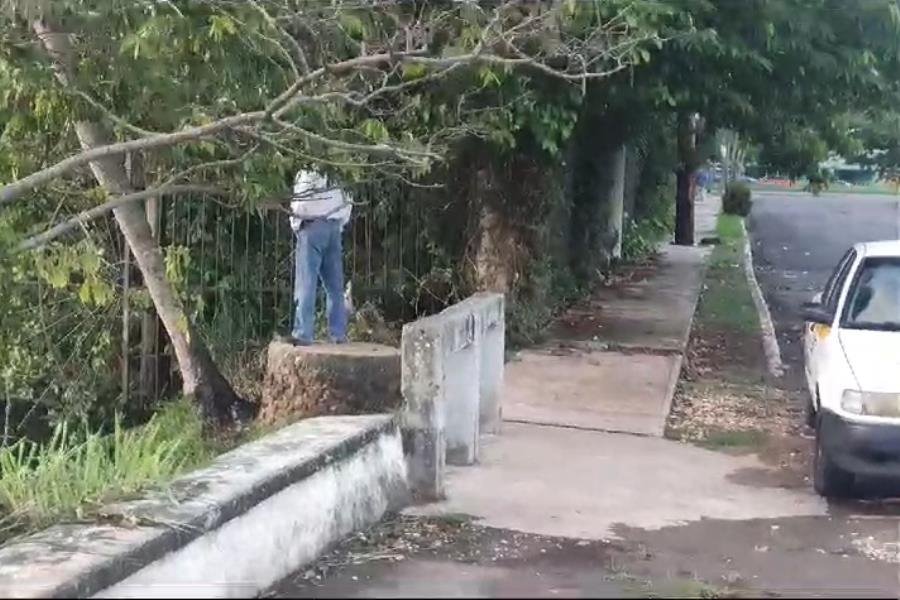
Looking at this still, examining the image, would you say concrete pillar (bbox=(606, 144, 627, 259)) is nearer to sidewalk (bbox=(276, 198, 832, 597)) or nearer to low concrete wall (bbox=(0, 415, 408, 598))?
sidewalk (bbox=(276, 198, 832, 597))

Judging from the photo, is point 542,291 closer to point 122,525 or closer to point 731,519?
point 731,519

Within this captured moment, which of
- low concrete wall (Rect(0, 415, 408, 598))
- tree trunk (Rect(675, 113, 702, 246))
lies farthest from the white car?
tree trunk (Rect(675, 113, 702, 246))

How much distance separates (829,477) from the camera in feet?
Result: 26.5

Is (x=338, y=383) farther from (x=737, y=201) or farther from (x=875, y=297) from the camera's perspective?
(x=737, y=201)

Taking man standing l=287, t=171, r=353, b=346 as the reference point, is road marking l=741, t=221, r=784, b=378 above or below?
below

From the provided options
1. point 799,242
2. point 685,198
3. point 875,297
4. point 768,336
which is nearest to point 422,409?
point 875,297

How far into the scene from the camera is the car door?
28.9ft

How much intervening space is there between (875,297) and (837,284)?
741 millimetres

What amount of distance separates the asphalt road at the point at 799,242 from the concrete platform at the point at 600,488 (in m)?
3.29

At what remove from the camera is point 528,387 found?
451 inches

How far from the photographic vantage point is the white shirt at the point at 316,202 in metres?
8.80

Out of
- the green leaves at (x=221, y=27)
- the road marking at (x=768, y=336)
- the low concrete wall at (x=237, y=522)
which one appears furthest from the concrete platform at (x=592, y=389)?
the green leaves at (x=221, y=27)

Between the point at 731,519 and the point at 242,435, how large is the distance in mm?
3389

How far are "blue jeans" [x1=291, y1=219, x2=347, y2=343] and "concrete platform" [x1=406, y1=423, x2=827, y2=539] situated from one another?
52.9 inches
